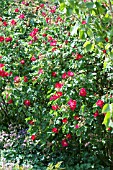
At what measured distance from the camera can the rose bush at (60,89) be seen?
→ 297 centimetres

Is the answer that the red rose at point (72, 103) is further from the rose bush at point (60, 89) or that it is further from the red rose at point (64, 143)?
the red rose at point (64, 143)

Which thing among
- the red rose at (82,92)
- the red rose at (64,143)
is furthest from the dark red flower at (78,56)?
the red rose at (64,143)

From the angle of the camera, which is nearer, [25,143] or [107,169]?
[107,169]

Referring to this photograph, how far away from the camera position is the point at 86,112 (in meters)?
2.97

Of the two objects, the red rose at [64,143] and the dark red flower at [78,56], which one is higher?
the dark red flower at [78,56]

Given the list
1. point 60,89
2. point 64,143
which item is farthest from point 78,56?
point 64,143

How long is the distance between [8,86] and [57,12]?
1165 mm

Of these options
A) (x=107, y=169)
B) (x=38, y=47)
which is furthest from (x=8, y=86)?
(x=107, y=169)

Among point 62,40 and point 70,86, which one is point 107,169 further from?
point 62,40

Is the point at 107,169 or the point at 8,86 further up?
the point at 8,86

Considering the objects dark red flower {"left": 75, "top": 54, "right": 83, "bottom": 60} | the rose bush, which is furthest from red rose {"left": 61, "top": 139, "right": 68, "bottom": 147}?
dark red flower {"left": 75, "top": 54, "right": 83, "bottom": 60}

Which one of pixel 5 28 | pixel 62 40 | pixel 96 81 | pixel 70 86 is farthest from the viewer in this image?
pixel 5 28

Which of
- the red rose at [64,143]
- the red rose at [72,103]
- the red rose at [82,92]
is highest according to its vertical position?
the red rose at [82,92]

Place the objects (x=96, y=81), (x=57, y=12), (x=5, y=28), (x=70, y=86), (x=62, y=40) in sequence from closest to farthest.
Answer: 1. (x=70, y=86)
2. (x=96, y=81)
3. (x=62, y=40)
4. (x=5, y=28)
5. (x=57, y=12)
